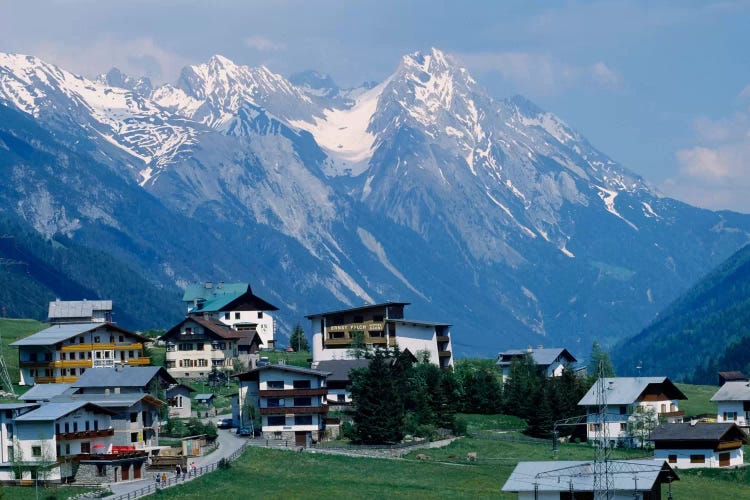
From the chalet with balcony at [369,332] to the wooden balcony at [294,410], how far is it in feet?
137

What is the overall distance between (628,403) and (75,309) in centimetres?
8006

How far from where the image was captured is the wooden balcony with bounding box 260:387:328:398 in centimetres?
13250

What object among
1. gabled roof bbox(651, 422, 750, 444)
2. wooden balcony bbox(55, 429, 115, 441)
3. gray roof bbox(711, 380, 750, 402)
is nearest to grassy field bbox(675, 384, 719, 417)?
gray roof bbox(711, 380, 750, 402)

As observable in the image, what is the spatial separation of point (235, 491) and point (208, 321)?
89342 mm

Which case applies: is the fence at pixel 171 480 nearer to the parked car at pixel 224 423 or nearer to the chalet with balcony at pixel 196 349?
the parked car at pixel 224 423

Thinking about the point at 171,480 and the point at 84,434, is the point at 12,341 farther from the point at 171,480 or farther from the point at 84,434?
the point at 171,480

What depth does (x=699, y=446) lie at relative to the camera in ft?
408

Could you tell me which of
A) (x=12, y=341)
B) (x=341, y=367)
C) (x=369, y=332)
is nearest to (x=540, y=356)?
(x=369, y=332)

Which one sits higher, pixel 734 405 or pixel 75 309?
pixel 75 309

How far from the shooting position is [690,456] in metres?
125

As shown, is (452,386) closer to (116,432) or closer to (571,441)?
(571,441)

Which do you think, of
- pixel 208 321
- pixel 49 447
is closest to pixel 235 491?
pixel 49 447

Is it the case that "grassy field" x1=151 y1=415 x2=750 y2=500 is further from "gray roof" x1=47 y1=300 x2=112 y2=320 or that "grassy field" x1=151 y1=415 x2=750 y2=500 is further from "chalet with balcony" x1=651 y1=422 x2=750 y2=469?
"gray roof" x1=47 y1=300 x2=112 y2=320

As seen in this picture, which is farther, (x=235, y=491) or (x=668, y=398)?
(x=668, y=398)
